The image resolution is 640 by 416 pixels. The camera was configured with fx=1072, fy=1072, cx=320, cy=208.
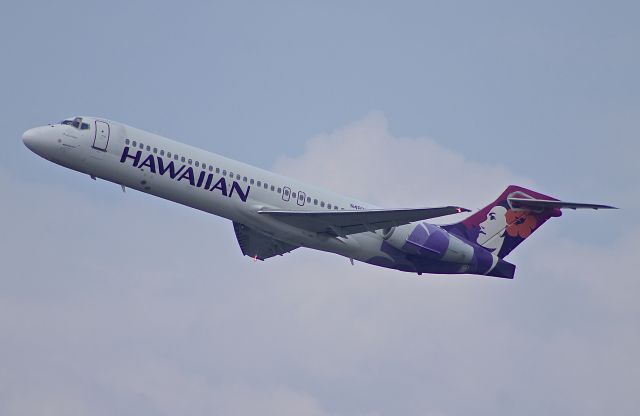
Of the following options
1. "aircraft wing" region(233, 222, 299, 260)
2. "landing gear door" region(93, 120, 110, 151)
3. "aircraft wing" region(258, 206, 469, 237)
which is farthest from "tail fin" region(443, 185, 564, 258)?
"landing gear door" region(93, 120, 110, 151)

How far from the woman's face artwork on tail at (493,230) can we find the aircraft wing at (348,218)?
300 inches

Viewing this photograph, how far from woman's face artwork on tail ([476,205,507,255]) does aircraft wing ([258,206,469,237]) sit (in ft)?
25.0

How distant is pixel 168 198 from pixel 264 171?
15.4 feet

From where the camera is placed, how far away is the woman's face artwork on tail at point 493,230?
5559 cm

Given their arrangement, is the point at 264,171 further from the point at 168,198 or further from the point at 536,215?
the point at 536,215

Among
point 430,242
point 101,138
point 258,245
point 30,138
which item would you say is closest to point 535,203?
point 430,242

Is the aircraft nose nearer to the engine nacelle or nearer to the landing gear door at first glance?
the landing gear door

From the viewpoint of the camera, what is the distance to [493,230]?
183ft

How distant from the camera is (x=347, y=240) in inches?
2037

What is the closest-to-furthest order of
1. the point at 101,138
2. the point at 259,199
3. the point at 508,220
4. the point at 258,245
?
the point at 101,138
the point at 259,199
the point at 508,220
the point at 258,245

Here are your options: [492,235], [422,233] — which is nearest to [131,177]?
[422,233]

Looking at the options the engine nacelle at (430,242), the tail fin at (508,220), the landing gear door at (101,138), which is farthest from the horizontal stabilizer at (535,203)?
the landing gear door at (101,138)

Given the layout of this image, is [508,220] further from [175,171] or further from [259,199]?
[175,171]

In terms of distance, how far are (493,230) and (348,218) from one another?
9.90 m
